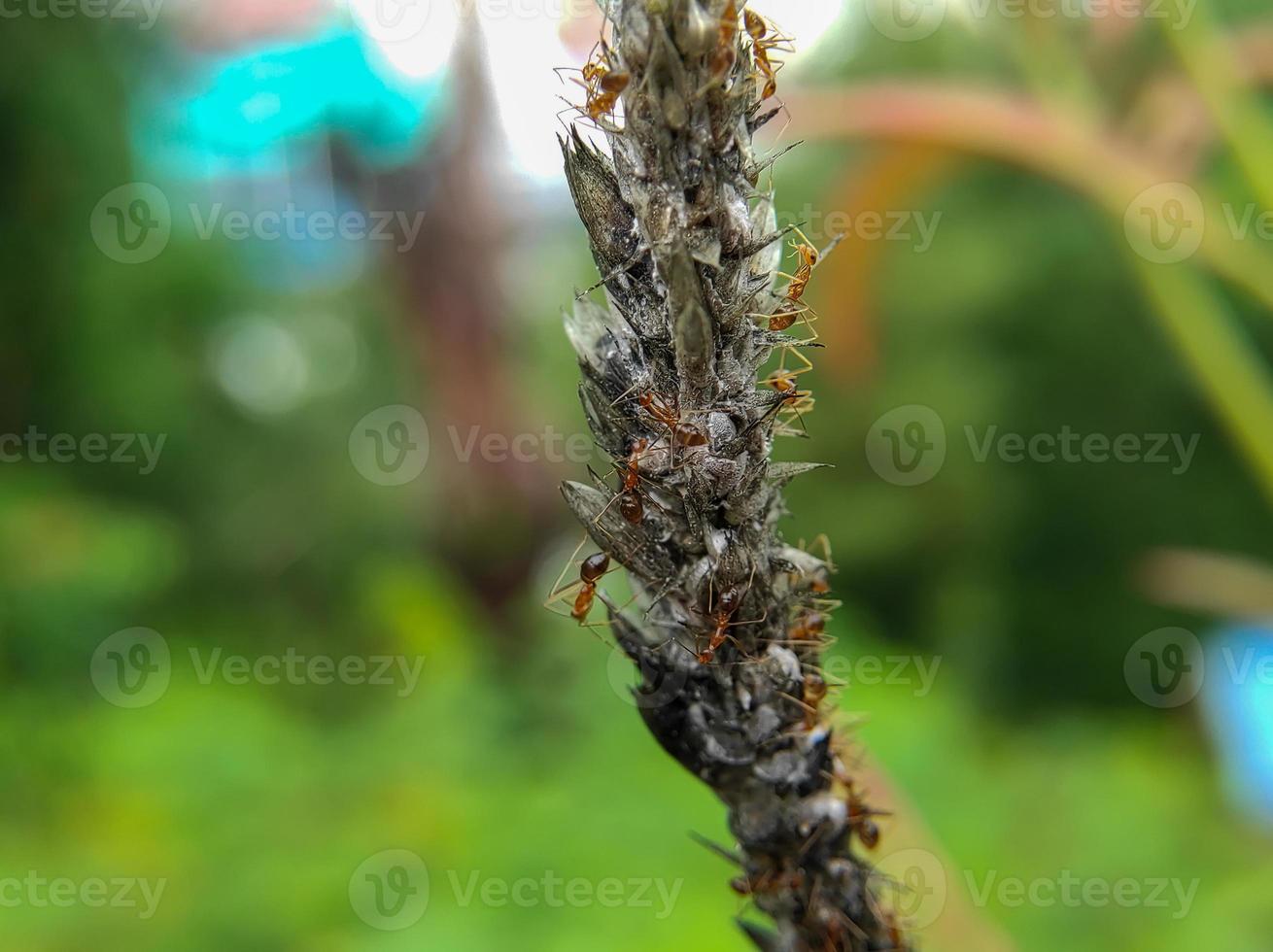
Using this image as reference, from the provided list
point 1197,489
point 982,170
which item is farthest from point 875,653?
point 982,170

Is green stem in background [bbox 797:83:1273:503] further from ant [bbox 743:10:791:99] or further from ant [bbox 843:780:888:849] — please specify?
ant [bbox 843:780:888:849]

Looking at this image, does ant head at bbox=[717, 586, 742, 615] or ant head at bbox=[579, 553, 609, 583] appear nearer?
ant head at bbox=[717, 586, 742, 615]

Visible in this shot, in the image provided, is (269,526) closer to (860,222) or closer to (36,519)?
(36,519)

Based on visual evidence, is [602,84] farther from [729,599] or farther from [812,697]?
[812,697]

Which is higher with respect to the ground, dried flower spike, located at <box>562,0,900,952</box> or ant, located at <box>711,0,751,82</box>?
ant, located at <box>711,0,751,82</box>

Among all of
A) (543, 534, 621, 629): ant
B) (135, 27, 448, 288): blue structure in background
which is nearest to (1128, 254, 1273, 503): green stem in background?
(543, 534, 621, 629): ant

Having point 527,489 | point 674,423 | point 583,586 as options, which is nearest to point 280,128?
point 527,489
